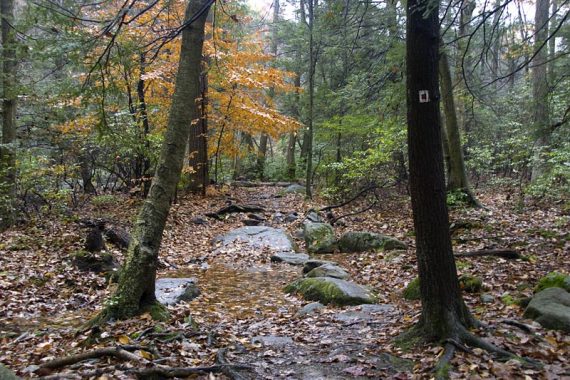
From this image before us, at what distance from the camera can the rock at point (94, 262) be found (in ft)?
28.1

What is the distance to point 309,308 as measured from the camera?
6.95m

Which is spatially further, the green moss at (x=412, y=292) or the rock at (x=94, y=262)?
the rock at (x=94, y=262)

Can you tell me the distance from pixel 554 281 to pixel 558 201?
7.78m

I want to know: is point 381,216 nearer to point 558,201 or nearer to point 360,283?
point 558,201

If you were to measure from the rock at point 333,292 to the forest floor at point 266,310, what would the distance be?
0.80ft

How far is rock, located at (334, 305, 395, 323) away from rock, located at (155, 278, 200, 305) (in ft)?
8.50

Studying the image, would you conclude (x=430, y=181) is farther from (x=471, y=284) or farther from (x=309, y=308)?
(x=309, y=308)

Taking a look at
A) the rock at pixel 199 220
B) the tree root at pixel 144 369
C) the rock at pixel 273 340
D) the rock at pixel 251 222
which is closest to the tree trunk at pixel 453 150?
the rock at pixel 251 222

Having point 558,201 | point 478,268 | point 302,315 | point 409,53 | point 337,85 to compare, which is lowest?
point 302,315

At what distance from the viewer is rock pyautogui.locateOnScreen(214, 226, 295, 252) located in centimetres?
1178

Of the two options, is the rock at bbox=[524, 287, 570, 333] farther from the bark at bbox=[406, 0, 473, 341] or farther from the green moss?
the green moss

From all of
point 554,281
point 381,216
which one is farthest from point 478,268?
point 381,216

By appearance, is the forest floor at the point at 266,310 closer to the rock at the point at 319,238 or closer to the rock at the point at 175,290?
the rock at the point at 175,290

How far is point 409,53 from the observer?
4609 mm
